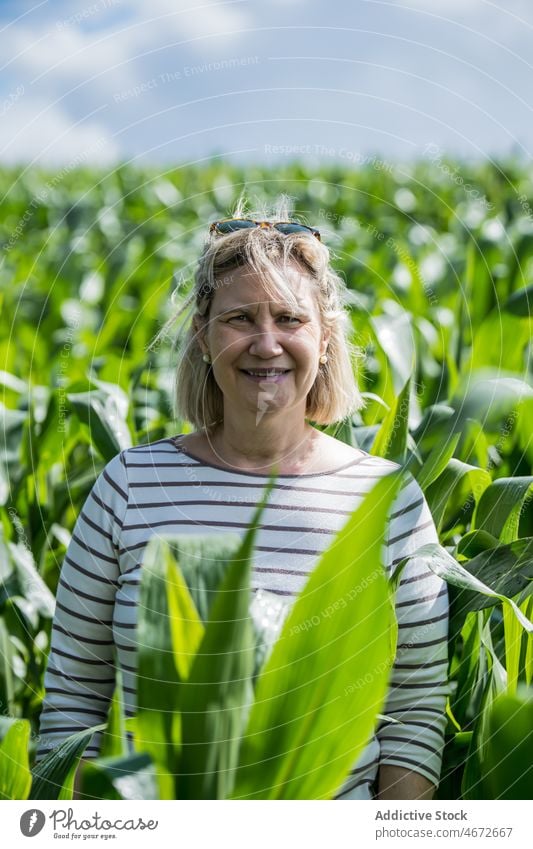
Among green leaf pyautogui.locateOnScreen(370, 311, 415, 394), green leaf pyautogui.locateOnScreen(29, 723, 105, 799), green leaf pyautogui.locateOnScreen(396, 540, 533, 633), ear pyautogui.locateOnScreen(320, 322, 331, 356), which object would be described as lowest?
green leaf pyautogui.locateOnScreen(29, 723, 105, 799)

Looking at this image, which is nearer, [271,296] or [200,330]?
[271,296]

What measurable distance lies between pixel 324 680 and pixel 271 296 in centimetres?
65

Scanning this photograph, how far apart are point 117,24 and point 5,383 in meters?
1.12

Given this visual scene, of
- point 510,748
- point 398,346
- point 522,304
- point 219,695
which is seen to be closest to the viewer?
point 219,695

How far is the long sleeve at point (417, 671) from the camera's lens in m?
1.20

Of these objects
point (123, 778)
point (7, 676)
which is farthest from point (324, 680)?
point (7, 676)

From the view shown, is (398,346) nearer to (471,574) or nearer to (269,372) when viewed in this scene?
(269,372)

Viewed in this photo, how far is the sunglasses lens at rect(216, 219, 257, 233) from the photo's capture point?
138 cm

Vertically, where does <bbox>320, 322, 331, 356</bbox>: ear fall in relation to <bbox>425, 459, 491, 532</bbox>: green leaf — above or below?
above

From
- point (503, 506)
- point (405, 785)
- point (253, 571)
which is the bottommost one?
point (405, 785)

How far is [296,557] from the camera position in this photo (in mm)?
1256

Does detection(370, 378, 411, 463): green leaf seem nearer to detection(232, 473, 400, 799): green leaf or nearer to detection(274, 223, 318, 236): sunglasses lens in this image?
detection(274, 223, 318, 236): sunglasses lens

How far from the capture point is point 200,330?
144cm

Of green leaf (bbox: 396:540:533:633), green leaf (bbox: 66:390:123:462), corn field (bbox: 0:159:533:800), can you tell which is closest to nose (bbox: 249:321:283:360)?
corn field (bbox: 0:159:533:800)
